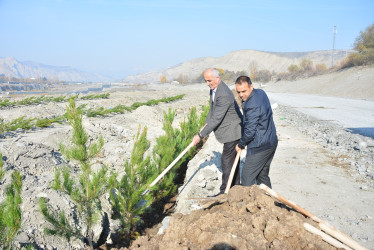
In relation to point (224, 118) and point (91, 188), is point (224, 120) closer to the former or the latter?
point (224, 118)

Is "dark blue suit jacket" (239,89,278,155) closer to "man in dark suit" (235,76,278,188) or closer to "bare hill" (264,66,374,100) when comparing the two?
"man in dark suit" (235,76,278,188)

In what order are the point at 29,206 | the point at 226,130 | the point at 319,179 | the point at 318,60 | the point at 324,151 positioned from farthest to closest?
the point at 318,60
the point at 324,151
the point at 319,179
the point at 226,130
the point at 29,206

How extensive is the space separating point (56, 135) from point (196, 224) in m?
6.00

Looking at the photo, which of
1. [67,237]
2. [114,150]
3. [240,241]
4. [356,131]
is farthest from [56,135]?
[356,131]

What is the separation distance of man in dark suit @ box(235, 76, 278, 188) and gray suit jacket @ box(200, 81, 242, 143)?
0.41m

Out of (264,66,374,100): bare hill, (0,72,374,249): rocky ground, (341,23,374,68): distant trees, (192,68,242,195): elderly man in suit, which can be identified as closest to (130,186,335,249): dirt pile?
(0,72,374,249): rocky ground

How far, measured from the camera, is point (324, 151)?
6949mm

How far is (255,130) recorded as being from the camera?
3.38m

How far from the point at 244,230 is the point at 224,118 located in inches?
74.2

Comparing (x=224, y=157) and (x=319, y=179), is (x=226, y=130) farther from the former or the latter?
(x=319, y=179)

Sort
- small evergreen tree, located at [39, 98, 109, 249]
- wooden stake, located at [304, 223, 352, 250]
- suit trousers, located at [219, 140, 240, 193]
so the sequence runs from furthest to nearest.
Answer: suit trousers, located at [219, 140, 240, 193], small evergreen tree, located at [39, 98, 109, 249], wooden stake, located at [304, 223, 352, 250]

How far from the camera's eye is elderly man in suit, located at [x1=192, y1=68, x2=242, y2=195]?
388cm

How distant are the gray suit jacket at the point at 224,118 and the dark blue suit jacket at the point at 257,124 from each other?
0.47 m

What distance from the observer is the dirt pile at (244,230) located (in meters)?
2.23
